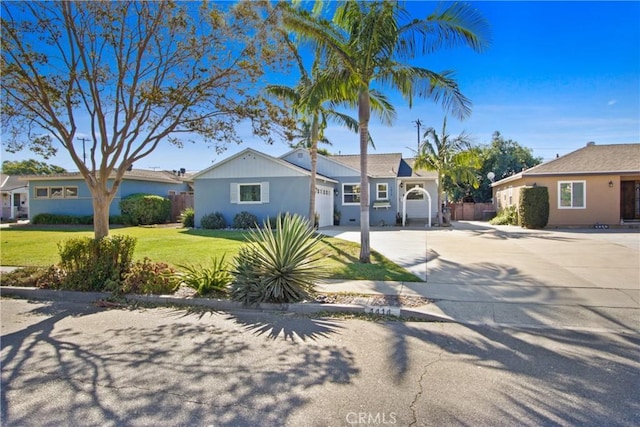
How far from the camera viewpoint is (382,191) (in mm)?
23984

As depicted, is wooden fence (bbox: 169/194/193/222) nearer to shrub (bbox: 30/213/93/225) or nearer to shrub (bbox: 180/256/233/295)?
shrub (bbox: 30/213/93/225)

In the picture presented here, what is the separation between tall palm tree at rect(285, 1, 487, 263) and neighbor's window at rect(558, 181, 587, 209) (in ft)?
48.7

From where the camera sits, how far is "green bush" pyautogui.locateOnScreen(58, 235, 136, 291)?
722 centimetres

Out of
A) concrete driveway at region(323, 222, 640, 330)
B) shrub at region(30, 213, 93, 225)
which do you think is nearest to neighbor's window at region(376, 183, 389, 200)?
concrete driveway at region(323, 222, 640, 330)

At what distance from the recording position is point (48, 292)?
23.7 feet

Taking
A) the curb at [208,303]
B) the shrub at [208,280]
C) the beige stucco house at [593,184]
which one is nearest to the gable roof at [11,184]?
the curb at [208,303]

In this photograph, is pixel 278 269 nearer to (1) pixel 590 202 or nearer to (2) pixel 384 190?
(2) pixel 384 190

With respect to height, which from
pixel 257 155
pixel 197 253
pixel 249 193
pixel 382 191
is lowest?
pixel 197 253

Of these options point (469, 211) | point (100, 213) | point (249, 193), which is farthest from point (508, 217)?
point (100, 213)

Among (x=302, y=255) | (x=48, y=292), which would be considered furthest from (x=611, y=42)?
(x=48, y=292)

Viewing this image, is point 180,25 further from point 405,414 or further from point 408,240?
point 408,240

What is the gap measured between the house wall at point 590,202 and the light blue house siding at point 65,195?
24.8 metres

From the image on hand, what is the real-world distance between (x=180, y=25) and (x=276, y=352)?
731cm

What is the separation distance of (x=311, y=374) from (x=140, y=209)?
22187mm
